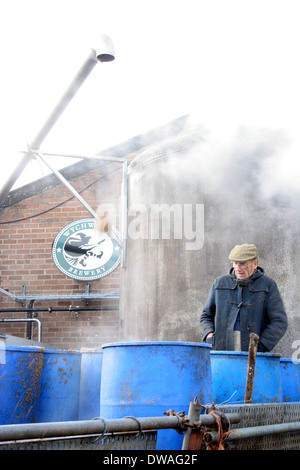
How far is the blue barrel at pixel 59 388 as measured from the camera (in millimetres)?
3166

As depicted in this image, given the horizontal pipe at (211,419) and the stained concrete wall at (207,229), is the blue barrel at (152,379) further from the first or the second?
the stained concrete wall at (207,229)

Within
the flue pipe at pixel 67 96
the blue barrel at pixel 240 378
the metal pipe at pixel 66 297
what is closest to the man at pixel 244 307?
the blue barrel at pixel 240 378

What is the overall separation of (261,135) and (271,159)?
0.92 feet

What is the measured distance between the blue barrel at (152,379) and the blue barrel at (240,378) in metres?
0.45

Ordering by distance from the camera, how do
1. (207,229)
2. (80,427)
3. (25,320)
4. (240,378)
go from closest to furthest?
(80,427) < (240,378) < (207,229) < (25,320)

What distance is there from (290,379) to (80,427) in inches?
85.4

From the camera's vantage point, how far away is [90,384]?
335 cm

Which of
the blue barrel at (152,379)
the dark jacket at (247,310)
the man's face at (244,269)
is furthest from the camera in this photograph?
the man's face at (244,269)

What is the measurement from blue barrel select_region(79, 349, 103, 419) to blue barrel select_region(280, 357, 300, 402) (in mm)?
1249

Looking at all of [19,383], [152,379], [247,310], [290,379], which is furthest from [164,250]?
[152,379]

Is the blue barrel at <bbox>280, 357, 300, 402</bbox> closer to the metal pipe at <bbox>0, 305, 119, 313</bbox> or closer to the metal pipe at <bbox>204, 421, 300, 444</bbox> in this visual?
the metal pipe at <bbox>204, 421, 300, 444</bbox>

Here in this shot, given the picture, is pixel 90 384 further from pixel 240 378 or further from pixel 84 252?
pixel 84 252

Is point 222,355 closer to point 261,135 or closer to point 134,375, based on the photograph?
point 134,375
